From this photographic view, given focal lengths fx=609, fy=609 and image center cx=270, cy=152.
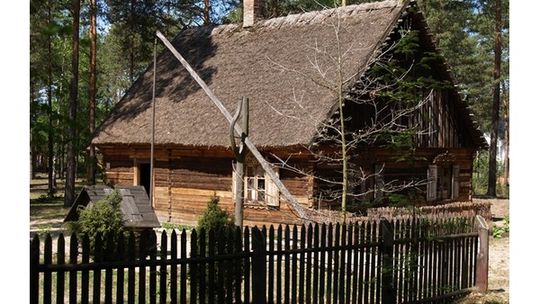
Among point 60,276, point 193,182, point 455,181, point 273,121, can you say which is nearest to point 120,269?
point 60,276

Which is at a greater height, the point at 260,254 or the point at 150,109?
the point at 150,109

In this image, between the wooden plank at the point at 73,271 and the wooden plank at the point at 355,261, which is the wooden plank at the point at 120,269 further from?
the wooden plank at the point at 355,261

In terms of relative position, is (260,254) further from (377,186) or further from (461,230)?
(377,186)

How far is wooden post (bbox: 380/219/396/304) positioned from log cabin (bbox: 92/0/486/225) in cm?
695

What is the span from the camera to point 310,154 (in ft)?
52.0

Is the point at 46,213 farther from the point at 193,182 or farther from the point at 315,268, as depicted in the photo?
the point at 315,268

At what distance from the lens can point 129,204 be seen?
11.3 m

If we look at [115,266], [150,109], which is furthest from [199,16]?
[115,266]

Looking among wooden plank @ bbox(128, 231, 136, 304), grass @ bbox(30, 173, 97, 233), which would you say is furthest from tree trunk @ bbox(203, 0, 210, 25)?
wooden plank @ bbox(128, 231, 136, 304)

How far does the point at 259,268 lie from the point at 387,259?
206 cm

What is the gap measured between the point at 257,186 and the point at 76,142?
1336cm

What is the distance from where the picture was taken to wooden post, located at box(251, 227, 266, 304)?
6.41 meters

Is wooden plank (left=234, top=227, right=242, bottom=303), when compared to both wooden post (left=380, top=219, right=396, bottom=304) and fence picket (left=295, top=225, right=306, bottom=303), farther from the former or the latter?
wooden post (left=380, top=219, right=396, bottom=304)

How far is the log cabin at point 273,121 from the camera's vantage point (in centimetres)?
1650
